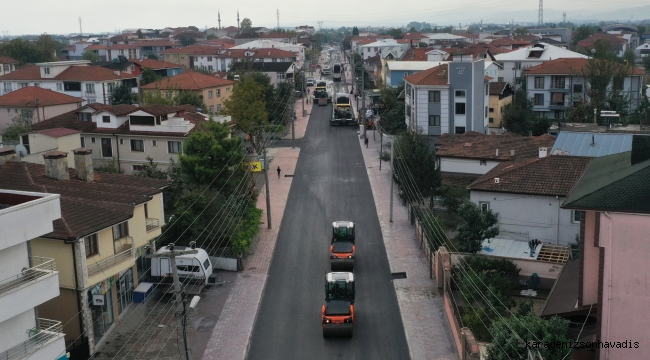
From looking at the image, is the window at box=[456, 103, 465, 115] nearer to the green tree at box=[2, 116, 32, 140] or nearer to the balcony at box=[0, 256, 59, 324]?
the green tree at box=[2, 116, 32, 140]

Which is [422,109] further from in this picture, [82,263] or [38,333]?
[38,333]

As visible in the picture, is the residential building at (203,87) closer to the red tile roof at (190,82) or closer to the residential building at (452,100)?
the red tile roof at (190,82)

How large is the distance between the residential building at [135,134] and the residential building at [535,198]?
64.4ft

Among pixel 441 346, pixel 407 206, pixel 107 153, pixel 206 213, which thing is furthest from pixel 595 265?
pixel 107 153

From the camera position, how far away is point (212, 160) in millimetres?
34875

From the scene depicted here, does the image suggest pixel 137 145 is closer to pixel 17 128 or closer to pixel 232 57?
pixel 17 128

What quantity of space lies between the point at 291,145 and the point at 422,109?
12644 mm

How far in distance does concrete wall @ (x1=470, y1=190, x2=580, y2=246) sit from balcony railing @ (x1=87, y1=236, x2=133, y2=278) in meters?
16.3

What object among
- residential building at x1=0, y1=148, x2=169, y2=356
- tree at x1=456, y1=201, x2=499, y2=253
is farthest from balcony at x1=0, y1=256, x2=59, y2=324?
tree at x1=456, y1=201, x2=499, y2=253

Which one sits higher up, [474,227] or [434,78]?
[434,78]

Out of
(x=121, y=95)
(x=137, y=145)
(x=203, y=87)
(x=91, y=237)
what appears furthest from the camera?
(x=203, y=87)

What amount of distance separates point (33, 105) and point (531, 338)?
2083 inches

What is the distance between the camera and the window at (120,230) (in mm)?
25109

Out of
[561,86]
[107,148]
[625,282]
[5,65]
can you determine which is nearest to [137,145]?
[107,148]
